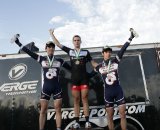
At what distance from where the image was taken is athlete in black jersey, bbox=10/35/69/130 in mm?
7152

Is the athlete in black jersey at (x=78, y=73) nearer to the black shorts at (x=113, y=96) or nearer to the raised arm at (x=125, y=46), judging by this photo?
the black shorts at (x=113, y=96)

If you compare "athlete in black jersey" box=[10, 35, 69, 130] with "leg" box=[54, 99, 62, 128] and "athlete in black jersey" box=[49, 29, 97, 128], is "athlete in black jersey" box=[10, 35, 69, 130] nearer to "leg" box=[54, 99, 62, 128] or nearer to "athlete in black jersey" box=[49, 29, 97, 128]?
"leg" box=[54, 99, 62, 128]

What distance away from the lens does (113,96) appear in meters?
7.16

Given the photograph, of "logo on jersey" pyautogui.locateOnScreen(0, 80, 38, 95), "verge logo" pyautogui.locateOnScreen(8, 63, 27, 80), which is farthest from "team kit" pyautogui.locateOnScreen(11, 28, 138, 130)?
"verge logo" pyautogui.locateOnScreen(8, 63, 27, 80)

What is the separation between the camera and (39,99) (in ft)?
24.3

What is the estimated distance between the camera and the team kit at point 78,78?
7105 millimetres

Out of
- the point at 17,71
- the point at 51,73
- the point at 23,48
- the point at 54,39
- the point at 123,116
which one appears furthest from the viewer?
the point at 54,39

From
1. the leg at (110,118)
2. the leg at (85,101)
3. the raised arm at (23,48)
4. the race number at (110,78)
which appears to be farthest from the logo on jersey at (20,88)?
the leg at (110,118)

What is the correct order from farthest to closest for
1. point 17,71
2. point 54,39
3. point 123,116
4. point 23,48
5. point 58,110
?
point 54,39 < point 17,71 < point 23,48 < point 58,110 < point 123,116

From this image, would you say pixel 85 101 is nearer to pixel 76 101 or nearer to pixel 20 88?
pixel 76 101

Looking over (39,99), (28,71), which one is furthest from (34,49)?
(39,99)

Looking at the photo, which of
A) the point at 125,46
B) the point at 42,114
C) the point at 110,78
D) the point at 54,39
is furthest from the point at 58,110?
the point at 125,46

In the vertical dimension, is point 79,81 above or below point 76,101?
above

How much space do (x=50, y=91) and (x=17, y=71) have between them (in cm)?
98
